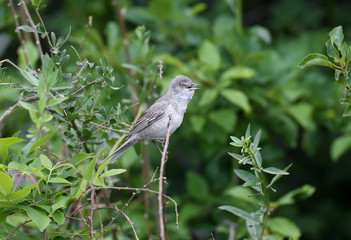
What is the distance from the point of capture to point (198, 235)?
5.60m

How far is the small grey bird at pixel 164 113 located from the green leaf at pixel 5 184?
4.53ft

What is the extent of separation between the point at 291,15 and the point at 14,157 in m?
5.12

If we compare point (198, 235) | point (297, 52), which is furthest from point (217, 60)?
point (198, 235)

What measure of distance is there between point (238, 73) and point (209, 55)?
1.40 ft

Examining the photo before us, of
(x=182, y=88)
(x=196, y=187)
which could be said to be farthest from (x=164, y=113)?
(x=196, y=187)

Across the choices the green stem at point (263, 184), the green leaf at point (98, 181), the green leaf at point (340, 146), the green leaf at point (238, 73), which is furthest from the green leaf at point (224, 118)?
the green leaf at point (98, 181)

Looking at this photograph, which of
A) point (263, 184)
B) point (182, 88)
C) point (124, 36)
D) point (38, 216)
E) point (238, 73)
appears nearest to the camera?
point (38, 216)

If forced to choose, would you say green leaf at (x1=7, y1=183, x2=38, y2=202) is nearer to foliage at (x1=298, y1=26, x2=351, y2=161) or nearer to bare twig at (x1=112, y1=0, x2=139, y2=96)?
foliage at (x1=298, y1=26, x2=351, y2=161)

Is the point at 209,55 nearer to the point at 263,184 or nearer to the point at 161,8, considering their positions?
the point at 161,8

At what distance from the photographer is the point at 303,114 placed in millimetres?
5117

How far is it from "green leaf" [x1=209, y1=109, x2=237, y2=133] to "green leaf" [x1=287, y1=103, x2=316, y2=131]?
25.6 inches

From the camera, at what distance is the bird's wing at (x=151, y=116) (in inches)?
143

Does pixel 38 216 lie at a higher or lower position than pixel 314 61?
lower

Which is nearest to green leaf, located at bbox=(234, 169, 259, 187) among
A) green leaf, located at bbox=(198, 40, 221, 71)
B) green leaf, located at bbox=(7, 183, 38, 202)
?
green leaf, located at bbox=(7, 183, 38, 202)
